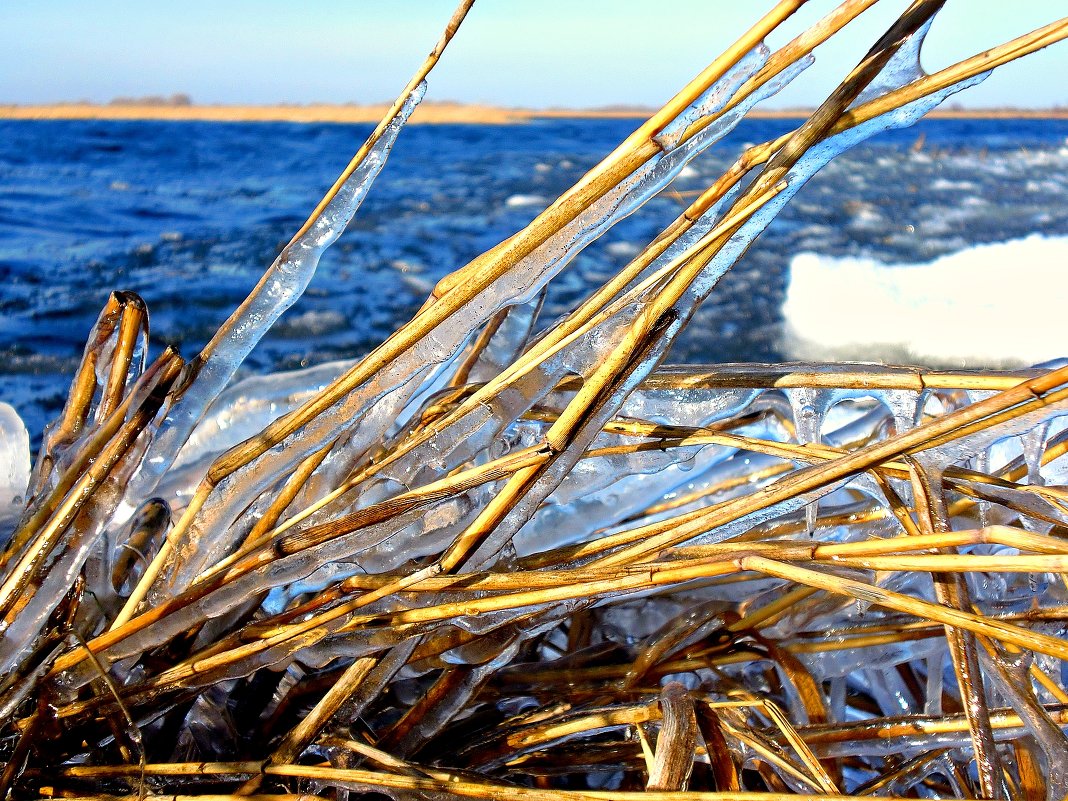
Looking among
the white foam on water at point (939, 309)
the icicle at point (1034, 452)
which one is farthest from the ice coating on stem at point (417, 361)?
the white foam on water at point (939, 309)

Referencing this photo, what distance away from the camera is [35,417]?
2133mm

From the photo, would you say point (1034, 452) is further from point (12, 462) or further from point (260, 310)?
point (12, 462)

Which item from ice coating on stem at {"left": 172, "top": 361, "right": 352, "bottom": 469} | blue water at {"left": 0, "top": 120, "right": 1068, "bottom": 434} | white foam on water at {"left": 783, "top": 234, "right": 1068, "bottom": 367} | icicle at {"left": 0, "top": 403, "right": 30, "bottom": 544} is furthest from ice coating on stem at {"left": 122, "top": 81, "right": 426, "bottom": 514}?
white foam on water at {"left": 783, "top": 234, "right": 1068, "bottom": 367}

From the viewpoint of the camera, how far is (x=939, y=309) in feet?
12.2

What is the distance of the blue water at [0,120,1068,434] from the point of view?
3229mm

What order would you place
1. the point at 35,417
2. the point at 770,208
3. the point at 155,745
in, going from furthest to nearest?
the point at 35,417 → the point at 155,745 → the point at 770,208

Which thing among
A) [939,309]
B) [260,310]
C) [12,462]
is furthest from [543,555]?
[939,309]

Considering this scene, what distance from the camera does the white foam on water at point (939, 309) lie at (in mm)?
3256

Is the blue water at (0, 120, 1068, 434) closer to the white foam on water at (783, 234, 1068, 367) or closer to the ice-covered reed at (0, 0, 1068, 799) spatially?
the white foam on water at (783, 234, 1068, 367)

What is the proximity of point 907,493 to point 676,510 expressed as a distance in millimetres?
241

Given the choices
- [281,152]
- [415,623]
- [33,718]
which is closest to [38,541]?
[33,718]

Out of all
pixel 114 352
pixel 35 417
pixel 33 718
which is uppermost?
pixel 114 352

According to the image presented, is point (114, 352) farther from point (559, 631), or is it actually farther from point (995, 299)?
point (995, 299)

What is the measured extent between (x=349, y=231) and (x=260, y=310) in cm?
479
